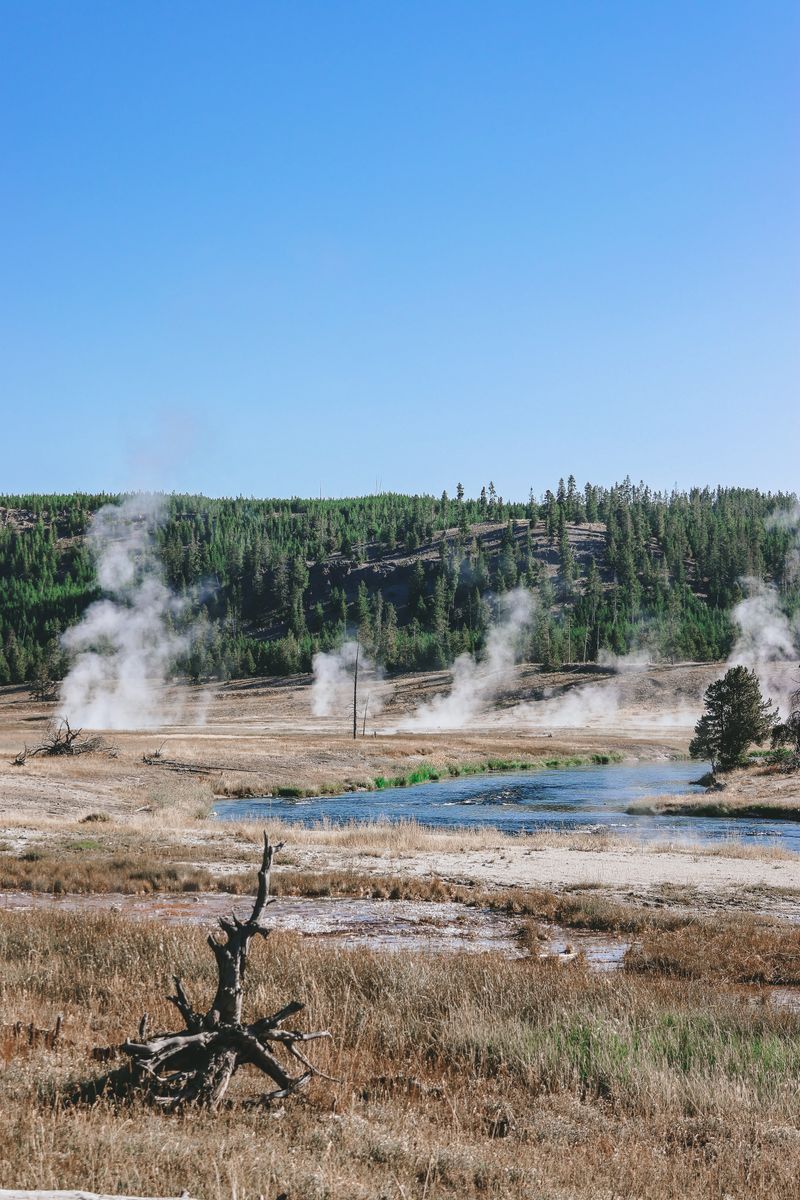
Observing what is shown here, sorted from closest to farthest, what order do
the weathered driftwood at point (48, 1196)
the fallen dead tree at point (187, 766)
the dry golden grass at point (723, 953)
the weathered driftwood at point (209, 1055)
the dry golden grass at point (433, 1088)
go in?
the weathered driftwood at point (48, 1196), the dry golden grass at point (433, 1088), the weathered driftwood at point (209, 1055), the dry golden grass at point (723, 953), the fallen dead tree at point (187, 766)

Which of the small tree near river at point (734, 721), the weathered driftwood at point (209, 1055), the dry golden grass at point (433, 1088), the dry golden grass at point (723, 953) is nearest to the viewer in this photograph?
the dry golden grass at point (433, 1088)

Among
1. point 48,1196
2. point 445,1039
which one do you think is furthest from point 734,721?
point 48,1196

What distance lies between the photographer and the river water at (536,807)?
43031 millimetres

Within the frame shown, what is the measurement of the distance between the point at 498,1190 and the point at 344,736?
282ft

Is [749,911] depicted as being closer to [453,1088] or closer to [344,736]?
[453,1088]

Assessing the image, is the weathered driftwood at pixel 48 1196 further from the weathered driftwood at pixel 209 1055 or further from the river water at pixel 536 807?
the river water at pixel 536 807

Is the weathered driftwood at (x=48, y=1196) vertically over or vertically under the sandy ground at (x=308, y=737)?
over

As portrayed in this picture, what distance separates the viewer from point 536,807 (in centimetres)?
5294

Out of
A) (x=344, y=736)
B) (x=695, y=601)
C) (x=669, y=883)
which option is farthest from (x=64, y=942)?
(x=695, y=601)

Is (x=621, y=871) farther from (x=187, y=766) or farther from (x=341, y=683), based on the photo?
(x=341, y=683)

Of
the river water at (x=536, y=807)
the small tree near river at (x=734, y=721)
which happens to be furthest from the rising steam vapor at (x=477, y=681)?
the small tree near river at (x=734, y=721)

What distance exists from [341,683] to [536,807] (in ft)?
318

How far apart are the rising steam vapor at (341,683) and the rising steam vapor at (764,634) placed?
51.9 meters

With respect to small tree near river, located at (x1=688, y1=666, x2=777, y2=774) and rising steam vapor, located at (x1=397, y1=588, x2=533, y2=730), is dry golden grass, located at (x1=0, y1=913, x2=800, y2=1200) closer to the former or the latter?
small tree near river, located at (x1=688, y1=666, x2=777, y2=774)
